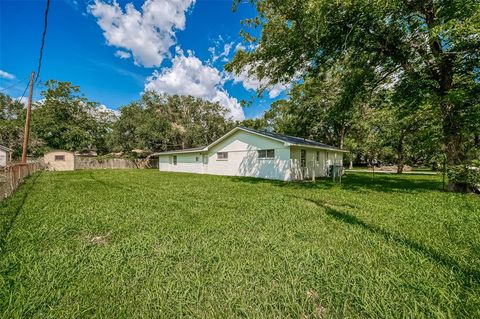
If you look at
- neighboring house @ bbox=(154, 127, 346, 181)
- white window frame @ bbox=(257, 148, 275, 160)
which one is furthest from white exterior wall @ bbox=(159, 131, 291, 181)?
white window frame @ bbox=(257, 148, 275, 160)

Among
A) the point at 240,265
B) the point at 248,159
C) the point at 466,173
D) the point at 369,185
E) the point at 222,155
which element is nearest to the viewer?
the point at 240,265

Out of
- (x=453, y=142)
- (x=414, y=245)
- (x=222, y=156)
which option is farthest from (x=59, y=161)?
(x=453, y=142)

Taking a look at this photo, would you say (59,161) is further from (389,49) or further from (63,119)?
(389,49)

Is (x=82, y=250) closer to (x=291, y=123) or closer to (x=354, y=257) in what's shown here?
(x=354, y=257)

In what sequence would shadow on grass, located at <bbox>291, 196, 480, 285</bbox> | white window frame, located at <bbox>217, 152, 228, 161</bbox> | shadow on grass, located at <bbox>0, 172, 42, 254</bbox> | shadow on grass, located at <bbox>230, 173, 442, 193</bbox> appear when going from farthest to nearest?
white window frame, located at <bbox>217, 152, 228, 161</bbox>
shadow on grass, located at <bbox>230, 173, 442, 193</bbox>
shadow on grass, located at <bbox>0, 172, 42, 254</bbox>
shadow on grass, located at <bbox>291, 196, 480, 285</bbox>

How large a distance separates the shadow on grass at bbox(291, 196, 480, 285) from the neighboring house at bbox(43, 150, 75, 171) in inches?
1071

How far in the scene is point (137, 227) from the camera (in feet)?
13.0

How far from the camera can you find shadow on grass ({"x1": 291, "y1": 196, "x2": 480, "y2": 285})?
7.87 ft

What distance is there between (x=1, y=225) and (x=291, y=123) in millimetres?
22594

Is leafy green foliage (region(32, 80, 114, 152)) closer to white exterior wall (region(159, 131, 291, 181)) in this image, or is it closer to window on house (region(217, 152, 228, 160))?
white exterior wall (region(159, 131, 291, 181))

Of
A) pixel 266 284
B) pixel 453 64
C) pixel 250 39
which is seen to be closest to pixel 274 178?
pixel 250 39

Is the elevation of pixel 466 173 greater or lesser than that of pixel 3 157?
lesser

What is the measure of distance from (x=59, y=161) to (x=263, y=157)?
22563mm

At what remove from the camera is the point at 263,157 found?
528 inches
